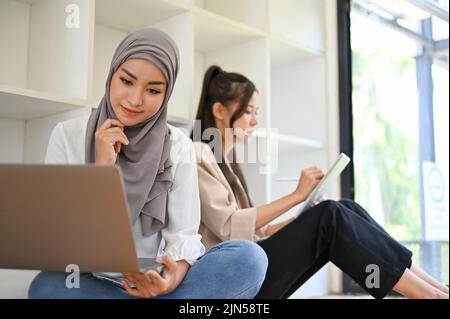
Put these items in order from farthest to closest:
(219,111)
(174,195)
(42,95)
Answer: (219,111), (42,95), (174,195)

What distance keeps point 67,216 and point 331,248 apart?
0.62 m

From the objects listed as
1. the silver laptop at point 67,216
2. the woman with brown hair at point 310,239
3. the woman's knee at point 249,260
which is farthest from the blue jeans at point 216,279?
the woman with brown hair at point 310,239

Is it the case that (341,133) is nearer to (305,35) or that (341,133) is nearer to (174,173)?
(305,35)

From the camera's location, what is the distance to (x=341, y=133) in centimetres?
168

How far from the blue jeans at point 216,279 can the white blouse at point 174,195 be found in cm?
3

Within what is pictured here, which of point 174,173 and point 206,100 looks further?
point 206,100

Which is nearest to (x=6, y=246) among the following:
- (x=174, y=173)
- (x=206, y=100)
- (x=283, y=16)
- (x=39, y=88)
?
(x=174, y=173)

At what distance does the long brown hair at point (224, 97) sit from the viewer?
1309mm

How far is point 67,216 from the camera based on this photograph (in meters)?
0.69

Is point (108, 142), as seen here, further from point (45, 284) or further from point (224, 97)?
point (224, 97)

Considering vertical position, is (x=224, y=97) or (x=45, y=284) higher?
(x=224, y=97)

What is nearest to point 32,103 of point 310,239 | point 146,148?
point 146,148

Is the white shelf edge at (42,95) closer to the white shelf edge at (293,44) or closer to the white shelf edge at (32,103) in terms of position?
the white shelf edge at (32,103)

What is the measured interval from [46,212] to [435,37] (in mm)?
1390
